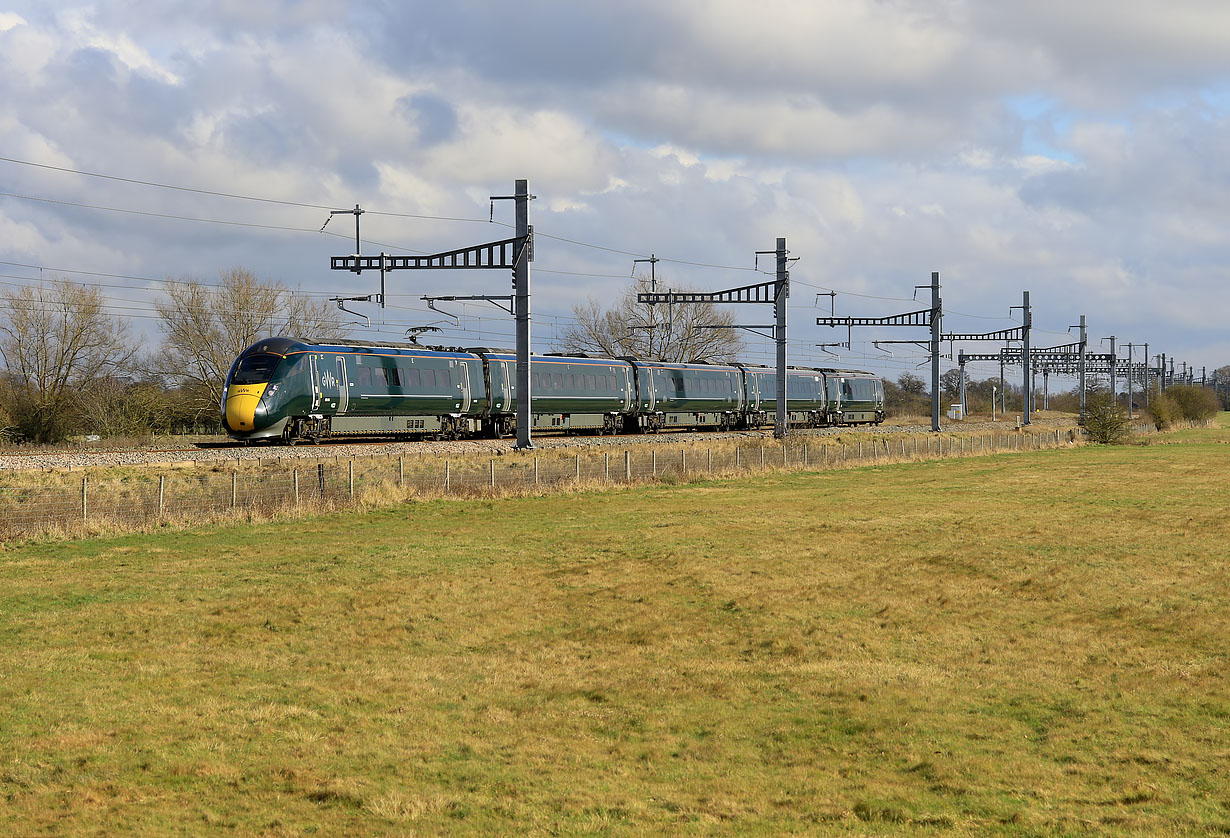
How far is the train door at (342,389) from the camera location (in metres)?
41.3

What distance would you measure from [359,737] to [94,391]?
57.9 metres

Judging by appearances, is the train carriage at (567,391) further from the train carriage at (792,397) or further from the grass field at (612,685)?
the grass field at (612,685)

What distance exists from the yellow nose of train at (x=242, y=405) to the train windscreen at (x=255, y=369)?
25 cm

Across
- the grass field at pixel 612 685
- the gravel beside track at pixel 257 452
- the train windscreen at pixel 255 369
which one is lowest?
the grass field at pixel 612 685

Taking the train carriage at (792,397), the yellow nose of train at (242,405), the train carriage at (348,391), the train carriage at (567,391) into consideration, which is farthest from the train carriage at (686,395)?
the yellow nose of train at (242,405)

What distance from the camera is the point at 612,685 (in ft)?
39.5

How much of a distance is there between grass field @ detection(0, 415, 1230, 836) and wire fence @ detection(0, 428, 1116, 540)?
1.93m

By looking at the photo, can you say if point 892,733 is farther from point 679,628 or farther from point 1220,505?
point 1220,505

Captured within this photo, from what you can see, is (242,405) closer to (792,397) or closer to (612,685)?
(612,685)

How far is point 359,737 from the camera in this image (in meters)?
10.2

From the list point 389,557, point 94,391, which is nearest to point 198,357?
point 94,391

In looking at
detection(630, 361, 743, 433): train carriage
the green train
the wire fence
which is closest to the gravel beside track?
the green train

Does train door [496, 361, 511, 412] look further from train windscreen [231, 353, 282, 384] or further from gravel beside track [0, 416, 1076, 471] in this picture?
train windscreen [231, 353, 282, 384]

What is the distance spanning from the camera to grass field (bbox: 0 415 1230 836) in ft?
27.9
